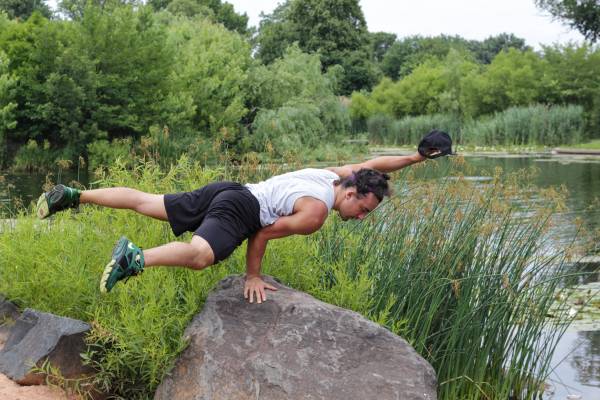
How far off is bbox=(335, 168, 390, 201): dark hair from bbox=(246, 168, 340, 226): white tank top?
0.15m

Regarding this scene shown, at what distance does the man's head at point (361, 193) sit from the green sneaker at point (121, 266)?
3.94 ft

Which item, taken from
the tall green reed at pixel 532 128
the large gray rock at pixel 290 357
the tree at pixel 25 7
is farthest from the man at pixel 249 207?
the tree at pixel 25 7

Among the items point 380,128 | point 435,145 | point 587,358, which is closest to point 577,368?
point 587,358

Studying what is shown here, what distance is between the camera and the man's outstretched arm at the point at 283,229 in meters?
3.90

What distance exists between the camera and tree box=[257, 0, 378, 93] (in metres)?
50.6

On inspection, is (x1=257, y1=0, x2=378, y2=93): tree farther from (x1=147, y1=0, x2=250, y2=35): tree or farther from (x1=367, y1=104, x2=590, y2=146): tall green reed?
(x1=367, y1=104, x2=590, y2=146): tall green reed

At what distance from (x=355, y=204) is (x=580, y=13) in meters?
28.6

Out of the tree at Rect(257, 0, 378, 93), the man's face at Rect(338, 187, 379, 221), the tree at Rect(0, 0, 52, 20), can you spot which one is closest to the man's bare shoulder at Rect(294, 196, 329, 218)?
the man's face at Rect(338, 187, 379, 221)

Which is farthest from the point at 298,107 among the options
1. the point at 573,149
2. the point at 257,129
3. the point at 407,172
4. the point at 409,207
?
the point at 409,207

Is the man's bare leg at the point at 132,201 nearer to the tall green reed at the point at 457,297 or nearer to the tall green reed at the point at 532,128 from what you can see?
the tall green reed at the point at 457,297

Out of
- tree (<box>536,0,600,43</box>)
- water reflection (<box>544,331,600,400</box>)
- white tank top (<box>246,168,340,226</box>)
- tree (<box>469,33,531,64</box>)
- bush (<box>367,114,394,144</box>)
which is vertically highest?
tree (<box>469,33,531,64</box>)

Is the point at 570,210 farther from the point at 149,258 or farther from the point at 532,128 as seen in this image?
the point at 532,128

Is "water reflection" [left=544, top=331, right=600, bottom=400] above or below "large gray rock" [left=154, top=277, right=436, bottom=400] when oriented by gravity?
below

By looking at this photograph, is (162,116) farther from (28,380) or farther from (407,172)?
(28,380)
